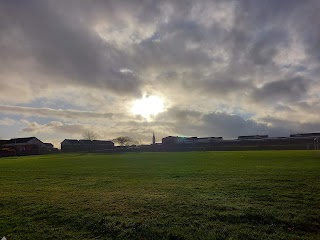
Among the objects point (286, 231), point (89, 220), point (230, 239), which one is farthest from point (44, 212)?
point (286, 231)

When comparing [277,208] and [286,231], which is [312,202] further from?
[286,231]

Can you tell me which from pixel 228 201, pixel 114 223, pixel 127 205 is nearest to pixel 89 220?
pixel 114 223

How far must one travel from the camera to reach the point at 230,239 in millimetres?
9547

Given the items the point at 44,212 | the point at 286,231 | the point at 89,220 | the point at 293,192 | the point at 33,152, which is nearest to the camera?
the point at 286,231

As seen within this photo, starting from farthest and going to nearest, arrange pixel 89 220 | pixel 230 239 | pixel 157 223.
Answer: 1. pixel 89 220
2. pixel 157 223
3. pixel 230 239

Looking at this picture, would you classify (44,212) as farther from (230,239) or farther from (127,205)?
(230,239)

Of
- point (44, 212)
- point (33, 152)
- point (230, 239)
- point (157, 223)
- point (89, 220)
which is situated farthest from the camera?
point (33, 152)

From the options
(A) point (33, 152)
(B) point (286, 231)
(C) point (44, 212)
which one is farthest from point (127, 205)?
(A) point (33, 152)

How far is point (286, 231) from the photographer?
10.2 meters

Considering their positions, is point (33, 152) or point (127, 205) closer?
point (127, 205)

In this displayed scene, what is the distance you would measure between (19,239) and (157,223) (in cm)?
489

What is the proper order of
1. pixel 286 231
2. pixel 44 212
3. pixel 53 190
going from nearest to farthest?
1. pixel 286 231
2. pixel 44 212
3. pixel 53 190

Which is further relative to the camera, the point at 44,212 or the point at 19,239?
the point at 44,212

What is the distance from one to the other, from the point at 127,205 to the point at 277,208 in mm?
6749
